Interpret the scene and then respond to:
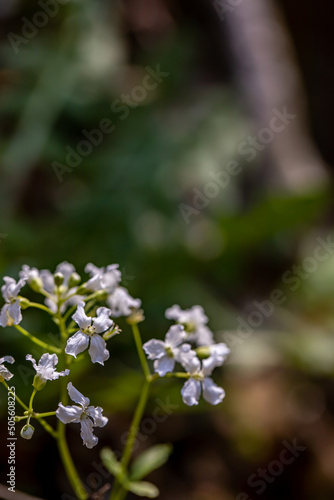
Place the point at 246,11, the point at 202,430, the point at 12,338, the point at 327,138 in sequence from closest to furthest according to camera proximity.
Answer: the point at 12,338 < the point at 202,430 < the point at 246,11 < the point at 327,138

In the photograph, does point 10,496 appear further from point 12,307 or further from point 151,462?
point 12,307

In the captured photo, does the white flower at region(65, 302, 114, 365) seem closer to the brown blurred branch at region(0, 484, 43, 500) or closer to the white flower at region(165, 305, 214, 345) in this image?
the white flower at region(165, 305, 214, 345)

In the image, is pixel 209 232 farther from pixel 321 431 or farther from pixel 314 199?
pixel 321 431

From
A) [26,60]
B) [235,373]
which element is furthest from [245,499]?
[26,60]

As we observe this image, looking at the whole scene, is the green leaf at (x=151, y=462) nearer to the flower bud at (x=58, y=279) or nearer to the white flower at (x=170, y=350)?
the white flower at (x=170, y=350)
